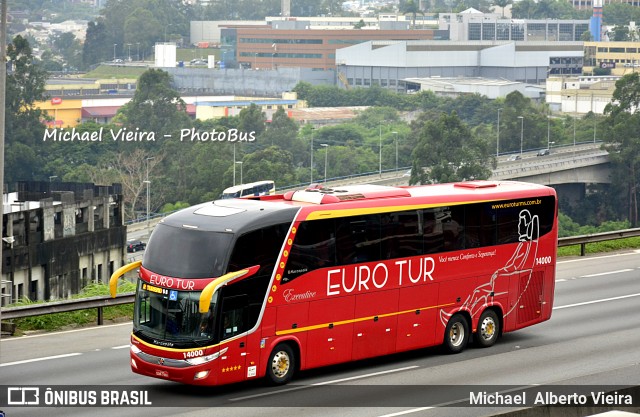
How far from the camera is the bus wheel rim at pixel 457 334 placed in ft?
75.3

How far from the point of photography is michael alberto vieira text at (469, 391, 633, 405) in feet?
53.1

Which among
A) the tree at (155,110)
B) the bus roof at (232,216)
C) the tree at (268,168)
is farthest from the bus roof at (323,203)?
the tree at (155,110)

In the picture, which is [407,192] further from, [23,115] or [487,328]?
[23,115]

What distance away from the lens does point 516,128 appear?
156m

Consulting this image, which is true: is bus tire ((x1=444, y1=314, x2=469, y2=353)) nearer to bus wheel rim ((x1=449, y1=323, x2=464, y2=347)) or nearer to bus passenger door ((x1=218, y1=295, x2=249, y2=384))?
bus wheel rim ((x1=449, y1=323, x2=464, y2=347))

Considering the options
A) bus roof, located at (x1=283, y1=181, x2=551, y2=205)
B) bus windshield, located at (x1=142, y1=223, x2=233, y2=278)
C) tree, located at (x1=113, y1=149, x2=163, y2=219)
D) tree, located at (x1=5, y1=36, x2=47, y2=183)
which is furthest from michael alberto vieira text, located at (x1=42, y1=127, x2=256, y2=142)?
bus windshield, located at (x1=142, y1=223, x2=233, y2=278)

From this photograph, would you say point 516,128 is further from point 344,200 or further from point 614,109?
point 344,200

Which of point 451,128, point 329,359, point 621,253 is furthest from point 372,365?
point 451,128

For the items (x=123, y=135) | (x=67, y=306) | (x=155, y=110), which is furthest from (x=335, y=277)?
(x=155, y=110)

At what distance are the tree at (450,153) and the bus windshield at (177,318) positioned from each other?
10065cm

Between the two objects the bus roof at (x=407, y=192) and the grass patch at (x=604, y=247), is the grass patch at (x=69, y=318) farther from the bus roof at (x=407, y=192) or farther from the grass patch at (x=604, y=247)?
the grass patch at (x=604, y=247)

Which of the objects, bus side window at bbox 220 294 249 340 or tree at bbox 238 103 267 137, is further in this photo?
tree at bbox 238 103 267 137

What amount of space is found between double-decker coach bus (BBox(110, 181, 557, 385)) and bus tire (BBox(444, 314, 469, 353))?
3 cm

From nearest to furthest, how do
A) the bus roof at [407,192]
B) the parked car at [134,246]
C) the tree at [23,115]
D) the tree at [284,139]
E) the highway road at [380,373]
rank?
the highway road at [380,373], the bus roof at [407,192], the parked car at [134,246], the tree at [23,115], the tree at [284,139]
